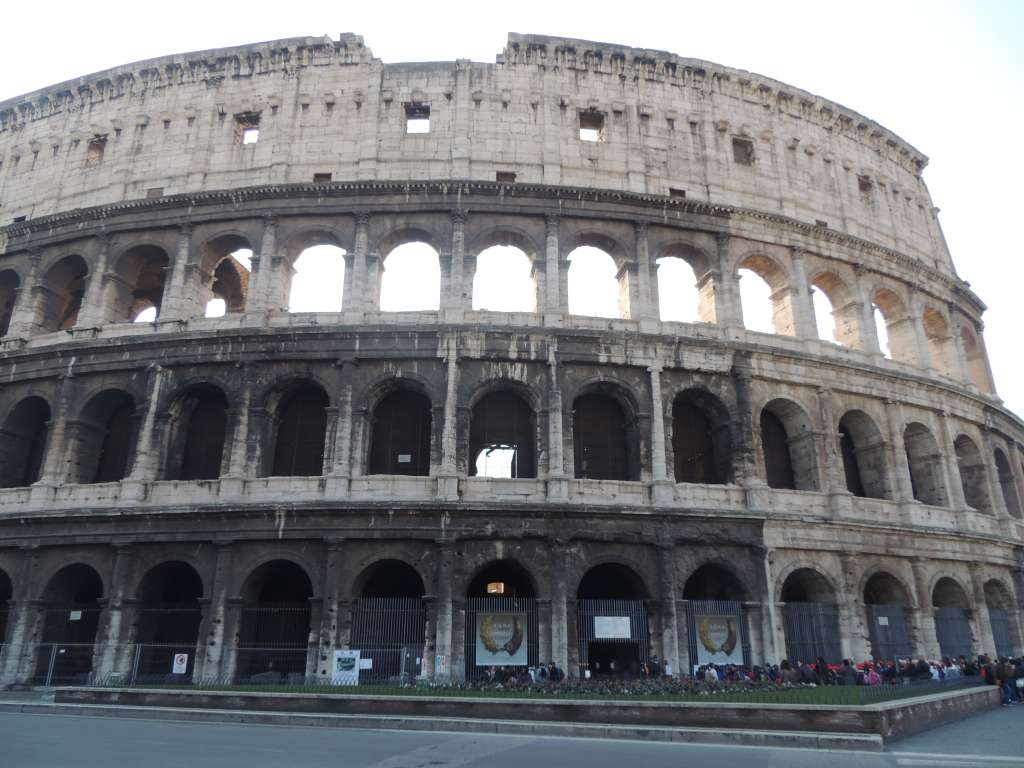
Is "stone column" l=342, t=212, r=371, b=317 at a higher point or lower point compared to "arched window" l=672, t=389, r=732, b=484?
higher

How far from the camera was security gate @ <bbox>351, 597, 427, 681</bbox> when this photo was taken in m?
16.4

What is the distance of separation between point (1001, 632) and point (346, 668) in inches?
776

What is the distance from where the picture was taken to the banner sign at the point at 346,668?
1598cm

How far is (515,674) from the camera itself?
53.0 ft

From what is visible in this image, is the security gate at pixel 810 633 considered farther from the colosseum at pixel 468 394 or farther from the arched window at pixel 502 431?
the arched window at pixel 502 431

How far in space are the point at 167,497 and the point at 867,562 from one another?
62.2ft

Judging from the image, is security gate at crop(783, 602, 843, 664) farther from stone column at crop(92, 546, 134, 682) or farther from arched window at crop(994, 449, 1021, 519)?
stone column at crop(92, 546, 134, 682)

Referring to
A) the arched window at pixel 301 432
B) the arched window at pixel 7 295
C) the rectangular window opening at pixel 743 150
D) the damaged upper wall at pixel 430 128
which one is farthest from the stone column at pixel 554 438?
the arched window at pixel 7 295

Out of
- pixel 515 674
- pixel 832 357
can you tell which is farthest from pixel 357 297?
pixel 832 357

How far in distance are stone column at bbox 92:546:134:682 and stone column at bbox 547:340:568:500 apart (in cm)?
1089

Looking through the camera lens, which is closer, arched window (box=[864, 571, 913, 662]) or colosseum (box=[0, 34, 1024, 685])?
colosseum (box=[0, 34, 1024, 685])

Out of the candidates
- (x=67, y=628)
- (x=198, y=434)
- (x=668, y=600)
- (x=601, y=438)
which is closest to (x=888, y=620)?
(x=668, y=600)

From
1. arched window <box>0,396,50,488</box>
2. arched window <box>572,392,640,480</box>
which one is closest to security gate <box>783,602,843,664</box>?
arched window <box>572,392,640,480</box>

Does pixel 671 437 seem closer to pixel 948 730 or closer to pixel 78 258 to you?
pixel 948 730
